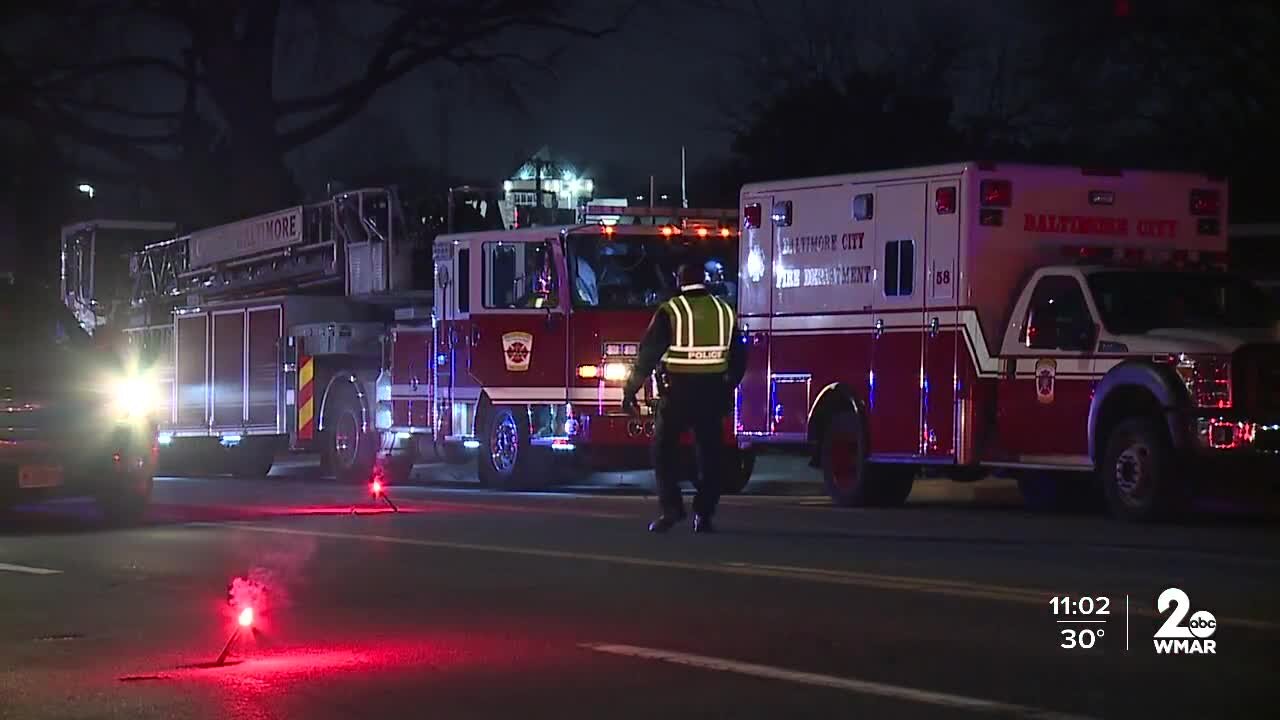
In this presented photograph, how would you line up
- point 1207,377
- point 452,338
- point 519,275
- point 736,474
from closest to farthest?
1. point 1207,377
2. point 736,474
3. point 519,275
4. point 452,338

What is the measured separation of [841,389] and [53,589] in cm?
812

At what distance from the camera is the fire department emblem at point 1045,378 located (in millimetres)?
16484

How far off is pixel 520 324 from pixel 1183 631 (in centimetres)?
1412

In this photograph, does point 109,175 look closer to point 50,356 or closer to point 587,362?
point 587,362

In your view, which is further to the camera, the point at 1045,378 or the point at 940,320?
the point at 940,320

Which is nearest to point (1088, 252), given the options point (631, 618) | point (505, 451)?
point (505, 451)

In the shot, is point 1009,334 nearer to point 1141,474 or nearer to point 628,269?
point 1141,474

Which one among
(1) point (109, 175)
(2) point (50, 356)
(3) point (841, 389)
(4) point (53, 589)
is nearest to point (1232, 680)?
(4) point (53, 589)

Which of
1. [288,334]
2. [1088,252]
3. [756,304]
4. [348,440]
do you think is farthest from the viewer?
[288,334]

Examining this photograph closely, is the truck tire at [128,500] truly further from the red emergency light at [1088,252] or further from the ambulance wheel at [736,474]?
the red emergency light at [1088,252]

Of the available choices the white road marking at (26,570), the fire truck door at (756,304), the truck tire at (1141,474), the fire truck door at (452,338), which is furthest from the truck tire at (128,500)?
the truck tire at (1141,474)

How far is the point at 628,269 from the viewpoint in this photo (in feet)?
72.9

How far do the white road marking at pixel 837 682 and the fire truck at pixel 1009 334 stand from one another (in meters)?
7.44

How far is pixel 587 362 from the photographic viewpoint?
22.1 meters
